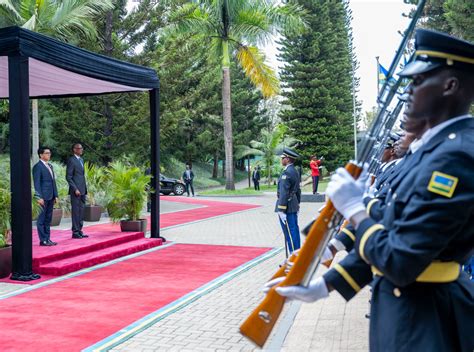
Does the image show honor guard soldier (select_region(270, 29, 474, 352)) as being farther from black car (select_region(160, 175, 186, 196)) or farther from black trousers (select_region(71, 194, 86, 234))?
black car (select_region(160, 175, 186, 196))

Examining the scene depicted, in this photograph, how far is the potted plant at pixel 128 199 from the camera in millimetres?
11766

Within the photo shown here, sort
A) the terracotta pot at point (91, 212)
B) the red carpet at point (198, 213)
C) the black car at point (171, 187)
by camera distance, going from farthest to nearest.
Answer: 1. the black car at point (171, 187)
2. the red carpet at point (198, 213)
3. the terracotta pot at point (91, 212)

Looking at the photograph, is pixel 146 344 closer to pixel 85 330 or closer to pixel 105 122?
pixel 85 330

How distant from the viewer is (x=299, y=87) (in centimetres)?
4138


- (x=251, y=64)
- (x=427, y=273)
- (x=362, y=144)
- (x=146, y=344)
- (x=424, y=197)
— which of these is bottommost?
(x=146, y=344)

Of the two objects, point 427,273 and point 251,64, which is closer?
point 427,273

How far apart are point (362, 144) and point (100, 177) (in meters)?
15.5

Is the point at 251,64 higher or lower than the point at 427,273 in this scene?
higher

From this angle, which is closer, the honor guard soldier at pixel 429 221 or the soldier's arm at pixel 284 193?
the honor guard soldier at pixel 429 221

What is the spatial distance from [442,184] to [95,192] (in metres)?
15.7

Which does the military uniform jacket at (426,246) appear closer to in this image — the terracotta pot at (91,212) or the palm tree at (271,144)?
the terracotta pot at (91,212)

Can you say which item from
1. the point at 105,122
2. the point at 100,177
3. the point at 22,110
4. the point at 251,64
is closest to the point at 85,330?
the point at 22,110

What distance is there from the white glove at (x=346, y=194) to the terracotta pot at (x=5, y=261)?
719cm

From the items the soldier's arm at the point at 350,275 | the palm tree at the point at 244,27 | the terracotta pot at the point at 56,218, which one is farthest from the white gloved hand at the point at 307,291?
the palm tree at the point at 244,27
